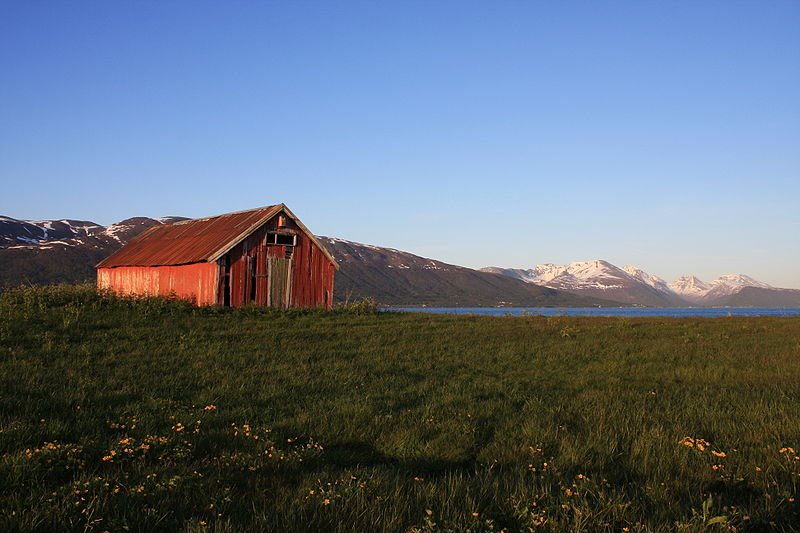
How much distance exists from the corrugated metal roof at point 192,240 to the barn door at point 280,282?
291cm

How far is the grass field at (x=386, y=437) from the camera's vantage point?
17.7ft

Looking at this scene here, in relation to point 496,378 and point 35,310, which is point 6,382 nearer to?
point 496,378

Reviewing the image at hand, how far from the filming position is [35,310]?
24625mm

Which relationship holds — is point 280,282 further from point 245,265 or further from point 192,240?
point 192,240

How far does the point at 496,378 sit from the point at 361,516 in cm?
974

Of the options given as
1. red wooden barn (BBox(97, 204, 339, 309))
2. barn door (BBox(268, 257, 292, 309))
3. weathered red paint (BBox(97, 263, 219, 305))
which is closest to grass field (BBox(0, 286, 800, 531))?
weathered red paint (BBox(97, 263, 219, 305))

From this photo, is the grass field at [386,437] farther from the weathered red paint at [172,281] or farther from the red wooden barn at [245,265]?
the red wooden barn at [245,265]

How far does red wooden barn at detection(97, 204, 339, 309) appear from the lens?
34938mm

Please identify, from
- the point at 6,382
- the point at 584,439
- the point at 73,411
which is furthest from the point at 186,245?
the point at 584,439

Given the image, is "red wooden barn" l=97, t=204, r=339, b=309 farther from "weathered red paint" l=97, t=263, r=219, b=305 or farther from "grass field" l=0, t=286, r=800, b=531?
"grass field" l=0, t=286, r=800, b=531

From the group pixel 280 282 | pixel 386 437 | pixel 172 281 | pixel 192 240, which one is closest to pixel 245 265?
pixel 280 282

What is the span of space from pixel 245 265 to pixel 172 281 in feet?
20.4

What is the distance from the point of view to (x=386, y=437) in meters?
8.75

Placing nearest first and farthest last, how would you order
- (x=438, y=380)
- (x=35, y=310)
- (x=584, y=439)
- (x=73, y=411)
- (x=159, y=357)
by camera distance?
(x=584, y=439)
(x=73, y=411)
(x=438, y=380)
(x=159, y=357)
(x=35, y=310)
